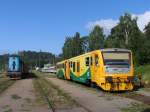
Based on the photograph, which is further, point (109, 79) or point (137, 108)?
point (109, 79)

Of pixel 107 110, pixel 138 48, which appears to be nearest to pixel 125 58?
pixel 107 110

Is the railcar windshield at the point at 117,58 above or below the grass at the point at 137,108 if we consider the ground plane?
above

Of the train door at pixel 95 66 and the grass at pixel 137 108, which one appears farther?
the train door at pixel 95 66

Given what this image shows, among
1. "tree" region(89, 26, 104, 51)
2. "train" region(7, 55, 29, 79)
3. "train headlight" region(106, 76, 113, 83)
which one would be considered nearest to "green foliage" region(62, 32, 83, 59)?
"tree" region(89, 26, 104, 51)

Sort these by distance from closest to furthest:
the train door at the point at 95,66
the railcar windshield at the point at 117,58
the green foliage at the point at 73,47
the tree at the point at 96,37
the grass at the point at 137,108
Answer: the grass at the point at 137,108
the railcar windshield at the point at 117,58
the train door at the point at 95,66
the tree at the point at 96,37
the green foliage at the point at 73,47

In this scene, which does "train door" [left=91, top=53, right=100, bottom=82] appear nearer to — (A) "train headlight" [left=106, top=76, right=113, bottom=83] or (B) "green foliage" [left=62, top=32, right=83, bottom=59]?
(A) "train headlight" [left=106, top=76, right=113, bottom=83]

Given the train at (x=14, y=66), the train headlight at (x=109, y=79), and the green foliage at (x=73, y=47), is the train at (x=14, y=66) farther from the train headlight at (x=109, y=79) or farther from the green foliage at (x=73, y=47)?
the green foliage at (x=73, y=47)

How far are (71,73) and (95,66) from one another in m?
15.9

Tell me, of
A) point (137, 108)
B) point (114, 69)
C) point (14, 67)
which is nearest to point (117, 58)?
point (114, 69)

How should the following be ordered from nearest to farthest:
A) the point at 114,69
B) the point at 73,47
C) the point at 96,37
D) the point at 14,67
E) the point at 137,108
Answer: the point at 137,108, the point at 114,69, the point at 14,67, the point at 96,37, the point at 73,47

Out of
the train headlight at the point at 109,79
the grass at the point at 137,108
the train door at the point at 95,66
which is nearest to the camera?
the grass at the point at 137,108

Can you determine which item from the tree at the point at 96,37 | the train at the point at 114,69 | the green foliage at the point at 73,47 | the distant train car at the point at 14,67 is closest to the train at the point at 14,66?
the distant train car at the point at 14,67

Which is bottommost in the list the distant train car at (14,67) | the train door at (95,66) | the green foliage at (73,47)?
the train door at (95,66)

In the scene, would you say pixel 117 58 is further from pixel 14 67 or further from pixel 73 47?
pixel 73 47
